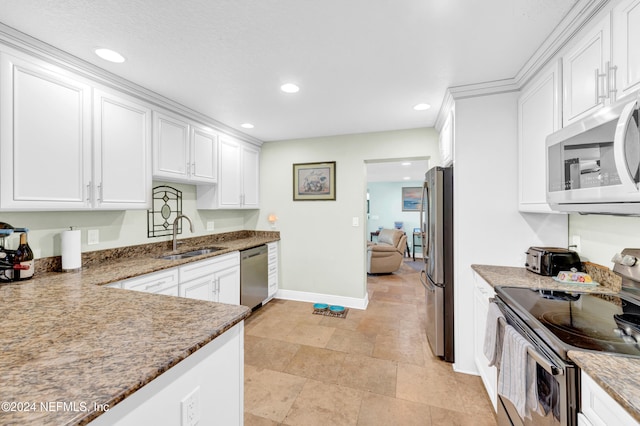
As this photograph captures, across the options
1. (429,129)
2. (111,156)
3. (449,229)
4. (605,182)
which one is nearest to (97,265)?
(111,156)

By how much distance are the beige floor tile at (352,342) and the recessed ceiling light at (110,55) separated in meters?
2.88

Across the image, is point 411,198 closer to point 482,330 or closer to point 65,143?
point 482,330

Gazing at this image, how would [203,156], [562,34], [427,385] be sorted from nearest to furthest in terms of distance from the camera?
[562,34]
[427,385]
[203,156]

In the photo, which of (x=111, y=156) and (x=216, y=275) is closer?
(x=111, y=156)

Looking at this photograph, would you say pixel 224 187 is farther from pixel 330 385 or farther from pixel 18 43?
pixel 330 385

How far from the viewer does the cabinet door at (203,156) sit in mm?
2957

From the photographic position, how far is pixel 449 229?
2400mm

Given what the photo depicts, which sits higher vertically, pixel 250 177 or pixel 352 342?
pixel 250 177

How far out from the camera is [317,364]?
7.77ft

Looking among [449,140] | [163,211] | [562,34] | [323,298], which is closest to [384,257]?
[323,298]

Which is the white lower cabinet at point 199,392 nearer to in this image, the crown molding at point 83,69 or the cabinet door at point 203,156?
the crown molding at point 83,69

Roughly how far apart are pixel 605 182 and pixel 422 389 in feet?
5.82

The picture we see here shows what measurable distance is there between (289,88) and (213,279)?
6.45 ft

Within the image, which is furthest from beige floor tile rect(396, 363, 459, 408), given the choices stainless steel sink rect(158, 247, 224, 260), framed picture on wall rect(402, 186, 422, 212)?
framed picture on wall rect(402, 186, 422, 212)
